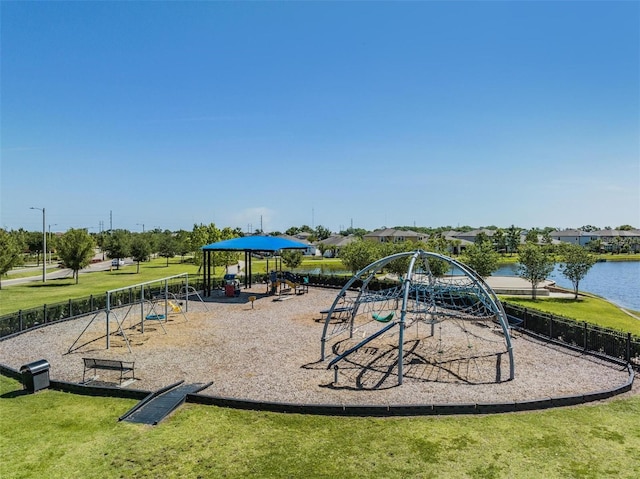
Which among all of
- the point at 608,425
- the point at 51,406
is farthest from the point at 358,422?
the point at 51,406

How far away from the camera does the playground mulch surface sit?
38.9 ft

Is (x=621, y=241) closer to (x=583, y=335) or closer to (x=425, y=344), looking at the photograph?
(x=583, y=335)

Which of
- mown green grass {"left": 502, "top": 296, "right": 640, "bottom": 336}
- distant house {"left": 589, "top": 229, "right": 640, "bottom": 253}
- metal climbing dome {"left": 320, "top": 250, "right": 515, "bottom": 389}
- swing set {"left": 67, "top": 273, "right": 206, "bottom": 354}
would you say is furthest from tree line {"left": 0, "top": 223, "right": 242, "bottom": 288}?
distant house {"left": 589, "top": 229, "right": 640, "bottom": 253}

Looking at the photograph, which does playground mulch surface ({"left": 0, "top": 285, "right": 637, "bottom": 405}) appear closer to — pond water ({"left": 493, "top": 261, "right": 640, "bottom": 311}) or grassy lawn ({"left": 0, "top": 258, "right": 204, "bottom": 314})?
grassy lawn ({"left": 0, "top": 258, "right": 204, "bottom": 314})

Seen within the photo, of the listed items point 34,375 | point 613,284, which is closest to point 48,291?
point 34,375

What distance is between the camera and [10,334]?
18.2 m

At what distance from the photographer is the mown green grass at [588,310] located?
2553 cm

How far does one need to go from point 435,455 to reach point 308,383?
486 centimetres

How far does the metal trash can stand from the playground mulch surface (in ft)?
3.94

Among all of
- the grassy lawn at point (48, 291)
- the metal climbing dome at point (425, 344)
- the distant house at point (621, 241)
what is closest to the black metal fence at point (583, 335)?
the metal climbing dome at point (425, 344)

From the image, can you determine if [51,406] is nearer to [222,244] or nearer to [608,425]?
[608,425]

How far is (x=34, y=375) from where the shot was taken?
11789 millimetres

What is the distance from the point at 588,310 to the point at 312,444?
28.8 metres

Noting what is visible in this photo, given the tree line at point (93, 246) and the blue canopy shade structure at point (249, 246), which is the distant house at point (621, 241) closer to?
the tree line at point (93, 246)
